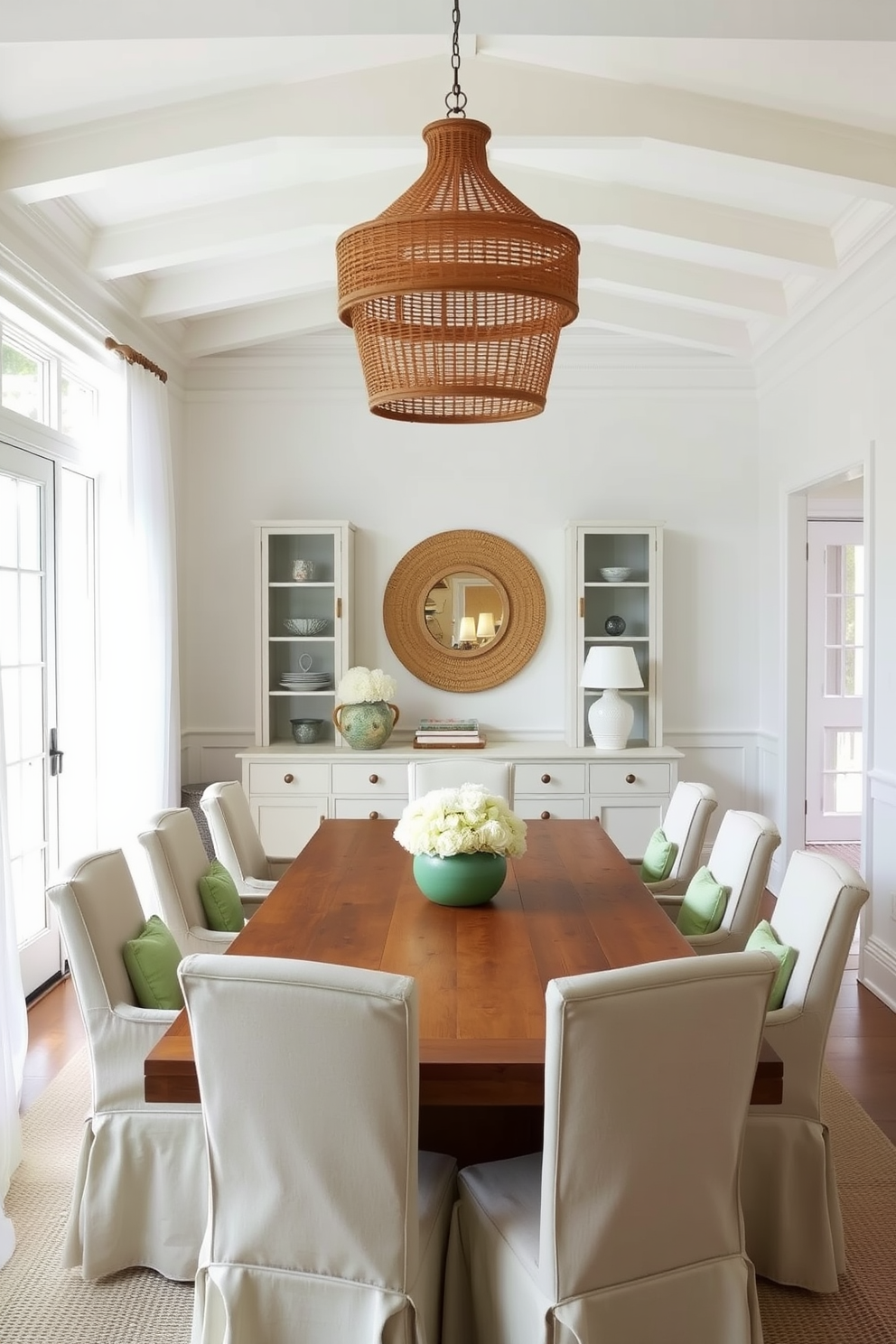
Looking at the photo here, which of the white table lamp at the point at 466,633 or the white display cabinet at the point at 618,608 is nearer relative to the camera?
the white display cabinet at the point at 618,608

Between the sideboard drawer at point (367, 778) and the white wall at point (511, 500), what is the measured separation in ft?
2.25

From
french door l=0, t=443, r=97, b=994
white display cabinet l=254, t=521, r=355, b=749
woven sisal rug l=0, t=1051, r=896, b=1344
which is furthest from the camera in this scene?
white display cabinet l=254, t=521, r=355, b=749

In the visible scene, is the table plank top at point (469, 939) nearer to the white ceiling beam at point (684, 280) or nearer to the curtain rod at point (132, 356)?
the curtain rod at point (132, 356)

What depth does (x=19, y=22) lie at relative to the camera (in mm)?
2492

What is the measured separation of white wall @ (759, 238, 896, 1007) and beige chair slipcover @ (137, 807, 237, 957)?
8.60 feet

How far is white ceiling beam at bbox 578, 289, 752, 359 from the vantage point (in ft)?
17.9

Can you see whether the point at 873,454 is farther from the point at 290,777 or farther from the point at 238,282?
the point at 290,777

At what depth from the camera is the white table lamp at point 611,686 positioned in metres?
5.44

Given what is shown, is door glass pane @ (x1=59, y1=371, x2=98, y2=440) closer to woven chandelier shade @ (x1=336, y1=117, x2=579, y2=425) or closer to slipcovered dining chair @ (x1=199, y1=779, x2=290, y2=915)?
slipcovered dining chair @ (x1=199, y1=779, x2=290, y2=915)

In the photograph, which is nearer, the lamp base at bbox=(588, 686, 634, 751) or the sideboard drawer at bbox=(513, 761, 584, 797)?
the sideboard drawer at bbox=(513, 761, 584, 797)

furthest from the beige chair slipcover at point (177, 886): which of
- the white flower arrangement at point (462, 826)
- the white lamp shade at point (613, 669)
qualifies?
the white lamp shade at point (613, 669)

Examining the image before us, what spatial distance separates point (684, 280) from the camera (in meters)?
4.99

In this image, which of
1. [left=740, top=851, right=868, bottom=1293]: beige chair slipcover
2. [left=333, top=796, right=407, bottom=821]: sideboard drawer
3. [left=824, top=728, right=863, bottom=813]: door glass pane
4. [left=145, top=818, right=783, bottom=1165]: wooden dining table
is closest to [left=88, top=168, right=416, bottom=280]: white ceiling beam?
[left=145, top=818, right=783, bottom=1165]: wooden dining table

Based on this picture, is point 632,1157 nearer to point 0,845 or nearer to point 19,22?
point 0,845
